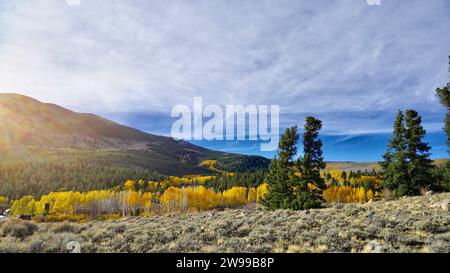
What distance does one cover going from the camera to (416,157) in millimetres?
30109

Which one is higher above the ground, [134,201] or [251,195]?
[251,195]

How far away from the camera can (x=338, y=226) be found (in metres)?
12.6

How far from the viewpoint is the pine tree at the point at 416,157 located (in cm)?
2956

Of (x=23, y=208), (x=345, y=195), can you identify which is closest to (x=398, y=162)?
(x=345, y=195)

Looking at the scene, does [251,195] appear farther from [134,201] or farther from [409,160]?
[409,160]

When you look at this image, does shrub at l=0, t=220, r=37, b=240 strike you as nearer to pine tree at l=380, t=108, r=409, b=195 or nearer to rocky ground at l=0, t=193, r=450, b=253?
rocky ground at l=0, t=193, r=450, b=253

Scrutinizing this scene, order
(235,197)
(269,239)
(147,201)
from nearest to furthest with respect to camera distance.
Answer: (269,239) < (147,201) < (235,197)

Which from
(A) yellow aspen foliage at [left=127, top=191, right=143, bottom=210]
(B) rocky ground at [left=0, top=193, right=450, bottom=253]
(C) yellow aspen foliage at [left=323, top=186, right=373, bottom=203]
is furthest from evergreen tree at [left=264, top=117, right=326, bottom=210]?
(A) yellow aspen foliage at [left=127, top=191, right=143, bottom=210]

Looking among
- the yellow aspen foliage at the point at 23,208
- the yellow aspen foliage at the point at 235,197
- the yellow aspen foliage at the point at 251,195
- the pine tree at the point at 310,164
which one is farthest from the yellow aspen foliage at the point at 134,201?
the pine tree at the point at 310,164

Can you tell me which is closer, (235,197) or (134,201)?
(134,201)

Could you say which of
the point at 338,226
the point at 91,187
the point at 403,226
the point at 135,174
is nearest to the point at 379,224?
the point at 403,226

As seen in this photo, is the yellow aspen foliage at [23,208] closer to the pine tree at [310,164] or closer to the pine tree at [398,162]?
the pine tree at [310,164]

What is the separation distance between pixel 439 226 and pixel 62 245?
57.5 feet
